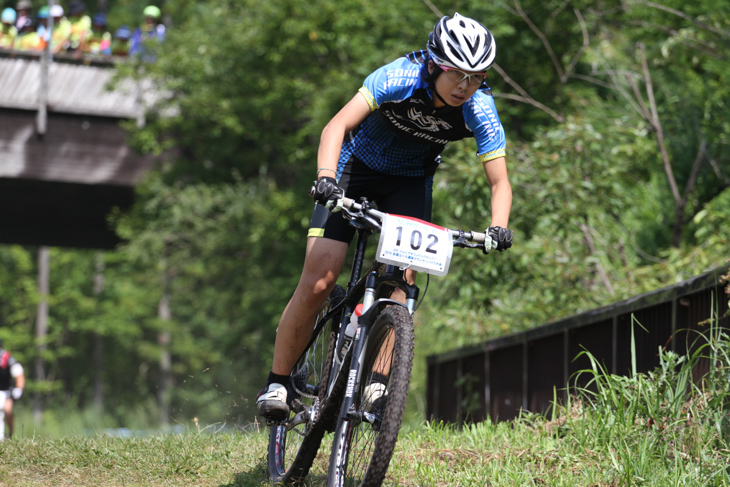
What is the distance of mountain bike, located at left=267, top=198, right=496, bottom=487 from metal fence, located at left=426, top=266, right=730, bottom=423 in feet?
5.54

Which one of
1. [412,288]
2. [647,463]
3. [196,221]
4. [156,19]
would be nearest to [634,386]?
[647,463]

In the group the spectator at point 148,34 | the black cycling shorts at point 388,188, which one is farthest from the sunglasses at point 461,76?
the spectator at point 148,34

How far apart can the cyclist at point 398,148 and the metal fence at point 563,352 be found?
5.17 feet

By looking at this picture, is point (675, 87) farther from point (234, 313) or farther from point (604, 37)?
point (234, 313)

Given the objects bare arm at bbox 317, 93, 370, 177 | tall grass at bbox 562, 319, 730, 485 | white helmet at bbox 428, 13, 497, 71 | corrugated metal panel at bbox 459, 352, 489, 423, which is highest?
white helmet at bbox 428, 13, 497, 71

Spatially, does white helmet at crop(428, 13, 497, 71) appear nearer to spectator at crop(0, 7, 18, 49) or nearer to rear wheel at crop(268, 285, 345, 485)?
rear wheel at crop(268, 285, 345, 485)

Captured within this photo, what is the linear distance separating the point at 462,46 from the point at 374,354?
148cm

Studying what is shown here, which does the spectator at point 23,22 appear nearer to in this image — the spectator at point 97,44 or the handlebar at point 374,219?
the spectator at point 97,44

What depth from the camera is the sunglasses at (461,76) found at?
4.24 meters

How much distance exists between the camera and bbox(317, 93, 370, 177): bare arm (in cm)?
413

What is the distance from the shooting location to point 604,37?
16516 millimetres

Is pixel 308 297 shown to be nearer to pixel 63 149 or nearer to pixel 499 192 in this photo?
pixel 499 192

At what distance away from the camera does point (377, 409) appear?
3.82 m

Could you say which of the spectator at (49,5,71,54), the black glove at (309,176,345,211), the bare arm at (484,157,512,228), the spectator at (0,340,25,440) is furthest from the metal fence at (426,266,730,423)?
the spectator at (49,5,71,54)
